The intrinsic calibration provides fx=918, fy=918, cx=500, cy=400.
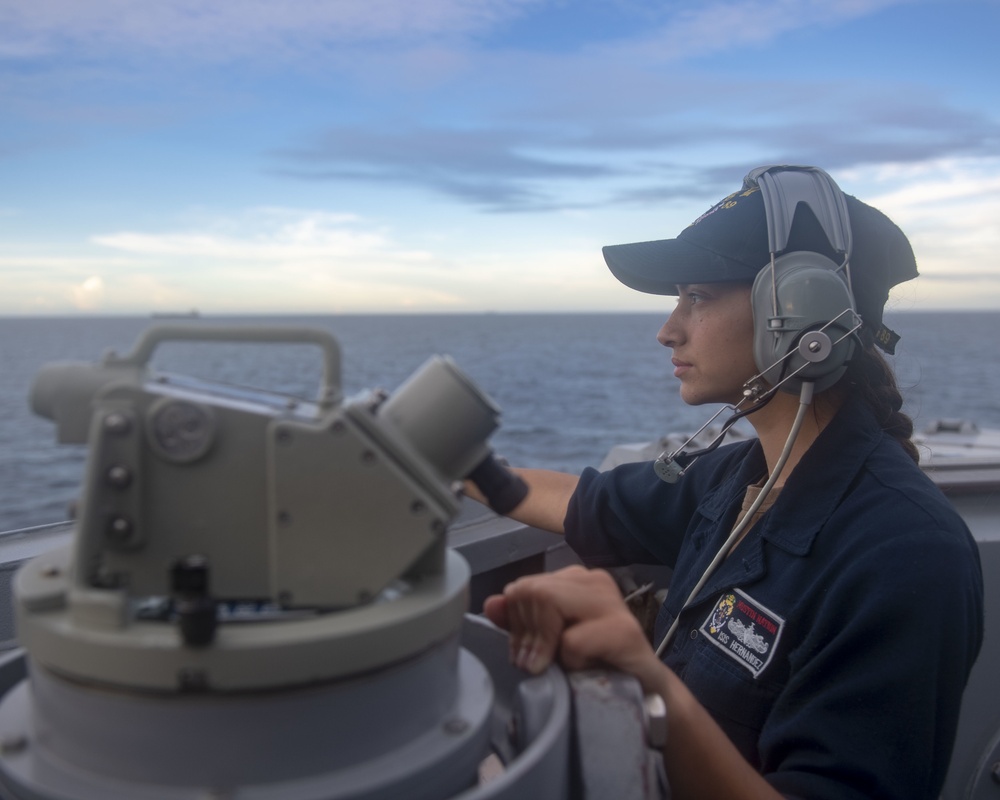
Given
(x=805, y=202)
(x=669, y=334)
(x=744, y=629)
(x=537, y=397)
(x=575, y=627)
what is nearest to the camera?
(x=575, y=627)

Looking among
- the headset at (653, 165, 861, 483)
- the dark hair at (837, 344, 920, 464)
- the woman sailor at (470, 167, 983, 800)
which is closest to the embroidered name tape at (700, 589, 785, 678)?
the woman sailor at (470, 167, 983, 800)

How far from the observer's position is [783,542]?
5.40 feet

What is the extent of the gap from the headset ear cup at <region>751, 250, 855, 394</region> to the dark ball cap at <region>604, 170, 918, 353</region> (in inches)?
2.9

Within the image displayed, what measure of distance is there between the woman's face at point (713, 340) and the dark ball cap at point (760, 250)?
0.04 metres

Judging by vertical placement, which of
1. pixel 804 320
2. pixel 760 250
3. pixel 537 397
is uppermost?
pixel 760 250

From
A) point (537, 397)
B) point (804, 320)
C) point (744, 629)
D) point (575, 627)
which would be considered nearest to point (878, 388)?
point (804, 320)

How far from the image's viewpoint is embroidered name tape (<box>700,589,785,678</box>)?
1554 millimetres

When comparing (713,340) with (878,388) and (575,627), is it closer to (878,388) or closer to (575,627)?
(878,388)

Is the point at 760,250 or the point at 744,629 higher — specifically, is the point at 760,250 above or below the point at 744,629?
above

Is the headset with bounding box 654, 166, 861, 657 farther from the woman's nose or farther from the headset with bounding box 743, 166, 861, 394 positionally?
the woman's nose

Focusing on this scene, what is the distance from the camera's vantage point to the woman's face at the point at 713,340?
1818 mm

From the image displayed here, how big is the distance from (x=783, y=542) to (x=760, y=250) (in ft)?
1.86

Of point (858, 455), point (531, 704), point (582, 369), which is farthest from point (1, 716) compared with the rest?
point (582, 369)

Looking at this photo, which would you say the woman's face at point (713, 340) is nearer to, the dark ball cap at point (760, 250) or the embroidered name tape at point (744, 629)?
the dark ball cap at point (760, 250)
